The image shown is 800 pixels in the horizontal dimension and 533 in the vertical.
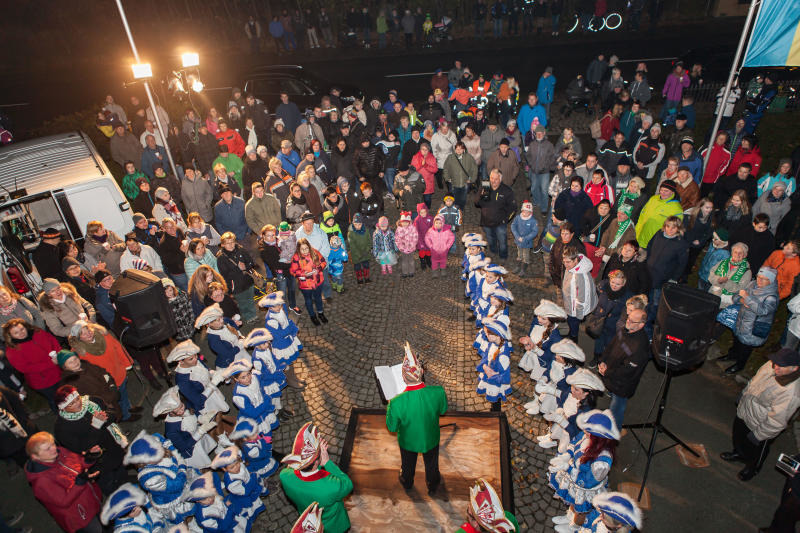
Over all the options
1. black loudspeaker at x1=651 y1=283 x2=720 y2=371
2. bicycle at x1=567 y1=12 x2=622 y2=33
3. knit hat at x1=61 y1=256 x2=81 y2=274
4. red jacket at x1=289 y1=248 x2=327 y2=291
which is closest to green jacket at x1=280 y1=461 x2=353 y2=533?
black loudspeaker at x1=651 y1=283 x2=720 y2=371

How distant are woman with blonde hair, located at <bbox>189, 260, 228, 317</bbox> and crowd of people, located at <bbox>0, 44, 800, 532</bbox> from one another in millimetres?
31

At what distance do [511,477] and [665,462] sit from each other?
219 centimetres

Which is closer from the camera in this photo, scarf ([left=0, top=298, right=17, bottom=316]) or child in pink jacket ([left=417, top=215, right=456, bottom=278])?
scarf ([left=0, top=298, right=17, bottom=316])

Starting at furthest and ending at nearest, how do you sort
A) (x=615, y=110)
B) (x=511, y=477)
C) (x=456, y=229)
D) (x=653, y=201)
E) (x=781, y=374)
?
1. (x=615, y=110)
2. (x=456, y=229)
3. (x=653, y=201)
4. (x=511, y=477)
5. (x=781, y=374)

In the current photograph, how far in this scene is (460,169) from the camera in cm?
1114

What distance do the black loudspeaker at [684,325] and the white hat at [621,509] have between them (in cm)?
245

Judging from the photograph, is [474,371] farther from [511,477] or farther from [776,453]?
[776,453]

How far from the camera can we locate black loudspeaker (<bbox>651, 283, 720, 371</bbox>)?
5.67 meters

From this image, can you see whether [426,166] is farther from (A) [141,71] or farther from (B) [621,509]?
(B) [621,509]

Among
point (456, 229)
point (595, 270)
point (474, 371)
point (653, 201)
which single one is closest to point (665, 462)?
point (474, 371)

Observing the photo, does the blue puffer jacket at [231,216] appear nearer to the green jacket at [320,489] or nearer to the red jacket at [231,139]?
the red jacket at [231,139]

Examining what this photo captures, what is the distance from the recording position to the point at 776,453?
6262 millimetres

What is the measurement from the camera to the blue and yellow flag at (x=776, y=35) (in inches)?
297

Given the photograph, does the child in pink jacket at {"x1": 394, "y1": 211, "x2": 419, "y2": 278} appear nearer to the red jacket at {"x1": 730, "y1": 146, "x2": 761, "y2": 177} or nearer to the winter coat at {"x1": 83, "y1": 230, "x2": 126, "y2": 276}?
the winter coat at {"x1": 83, "y1": 230, "x2": 126, "y2": 276}
